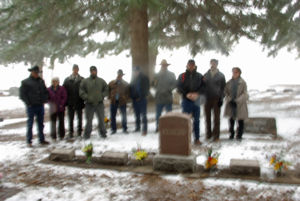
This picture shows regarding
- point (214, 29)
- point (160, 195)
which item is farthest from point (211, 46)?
point (160, 195)

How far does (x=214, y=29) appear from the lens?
10.3 meters

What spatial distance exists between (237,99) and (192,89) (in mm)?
1166

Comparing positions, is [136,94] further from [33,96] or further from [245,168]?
[245,168]

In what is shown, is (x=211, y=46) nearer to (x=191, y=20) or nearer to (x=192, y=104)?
(x=191, y=20)

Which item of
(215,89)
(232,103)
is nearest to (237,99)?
(232,103)

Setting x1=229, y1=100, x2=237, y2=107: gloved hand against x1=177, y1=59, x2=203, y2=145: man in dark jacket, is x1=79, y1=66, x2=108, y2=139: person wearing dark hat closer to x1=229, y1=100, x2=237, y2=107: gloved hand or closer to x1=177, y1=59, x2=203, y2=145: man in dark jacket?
x1=177, y1=59, x2=203, y2=145: man in dark jacket

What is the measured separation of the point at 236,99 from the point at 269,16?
4.43m

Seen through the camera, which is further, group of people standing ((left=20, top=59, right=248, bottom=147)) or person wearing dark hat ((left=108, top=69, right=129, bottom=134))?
person wearing dark hat ((left=108, top=69, right=129, bottom=134))

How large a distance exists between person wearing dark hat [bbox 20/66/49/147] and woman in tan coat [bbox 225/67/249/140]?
189 inches

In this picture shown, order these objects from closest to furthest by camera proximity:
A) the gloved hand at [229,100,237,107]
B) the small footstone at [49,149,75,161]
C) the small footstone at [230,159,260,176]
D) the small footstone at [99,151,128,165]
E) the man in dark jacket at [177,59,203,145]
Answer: the small footstone at [230,159,260,176] → the small footstone at [99,151,128,165] → the small footstone at [49,149,75,161] → the man in dark jacket at [177,59,203,145] → the gloved hand at [229,100,237,107]

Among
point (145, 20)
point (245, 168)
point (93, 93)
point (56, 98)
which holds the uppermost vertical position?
point (145, 20)

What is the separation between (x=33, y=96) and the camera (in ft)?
21.8

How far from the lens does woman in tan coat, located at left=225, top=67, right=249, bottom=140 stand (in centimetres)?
649

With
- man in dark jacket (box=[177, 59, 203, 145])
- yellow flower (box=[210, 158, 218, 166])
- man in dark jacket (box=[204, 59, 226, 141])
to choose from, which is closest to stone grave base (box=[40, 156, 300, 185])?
yellow flower (box=[210, 158, 218, 166])
